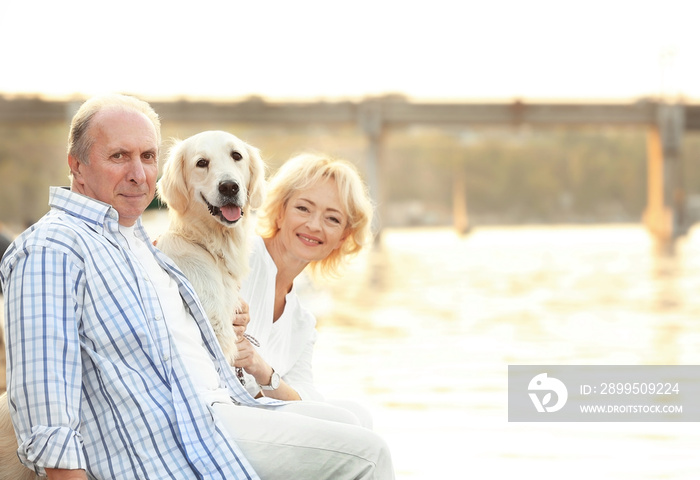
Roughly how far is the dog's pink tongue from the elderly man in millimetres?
862

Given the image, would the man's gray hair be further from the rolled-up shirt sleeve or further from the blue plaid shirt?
the rolled-up shirt sleeve

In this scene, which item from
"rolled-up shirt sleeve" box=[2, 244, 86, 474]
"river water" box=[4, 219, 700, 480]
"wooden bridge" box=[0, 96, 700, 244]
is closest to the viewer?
"rolled-up shirt sleeve" box=[2, 244, 86, 474]

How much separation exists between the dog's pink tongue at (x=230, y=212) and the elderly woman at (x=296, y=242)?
27 cm

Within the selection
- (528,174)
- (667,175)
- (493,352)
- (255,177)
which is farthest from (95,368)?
(528,174)

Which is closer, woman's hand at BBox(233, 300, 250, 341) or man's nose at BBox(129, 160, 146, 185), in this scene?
man's nose at BBox(129, 160, 146, 185)

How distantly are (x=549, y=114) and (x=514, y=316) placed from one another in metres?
39.9

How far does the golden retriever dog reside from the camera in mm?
3898

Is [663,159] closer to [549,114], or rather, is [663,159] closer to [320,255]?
[549,114]

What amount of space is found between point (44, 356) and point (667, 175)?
5866 cm

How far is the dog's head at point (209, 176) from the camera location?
396cm

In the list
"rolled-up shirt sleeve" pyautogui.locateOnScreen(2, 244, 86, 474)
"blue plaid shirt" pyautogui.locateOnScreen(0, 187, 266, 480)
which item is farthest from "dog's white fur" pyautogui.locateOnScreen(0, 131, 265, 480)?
"rolled-up shirt sleeve" pyautogui.locateOnScreen(2, 244, 86, 474)

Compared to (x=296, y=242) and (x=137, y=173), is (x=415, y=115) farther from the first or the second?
(x=137, y=173)

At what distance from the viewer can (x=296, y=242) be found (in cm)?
432

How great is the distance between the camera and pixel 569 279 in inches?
933
